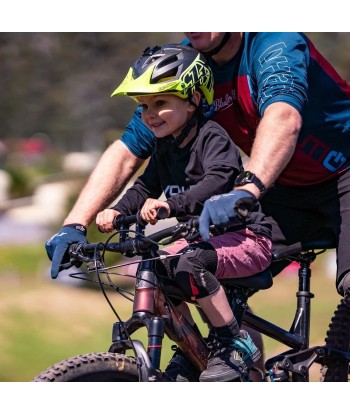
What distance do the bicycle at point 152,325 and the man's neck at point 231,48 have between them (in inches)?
41.4

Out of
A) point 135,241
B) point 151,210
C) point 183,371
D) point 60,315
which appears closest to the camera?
point 151,210

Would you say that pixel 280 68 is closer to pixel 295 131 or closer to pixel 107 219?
pixel 295 131

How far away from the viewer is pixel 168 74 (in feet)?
14.9

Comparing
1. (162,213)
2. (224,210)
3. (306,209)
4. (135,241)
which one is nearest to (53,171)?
(306,209)

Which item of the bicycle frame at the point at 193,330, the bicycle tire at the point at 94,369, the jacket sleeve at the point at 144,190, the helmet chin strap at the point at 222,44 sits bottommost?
the bicycle tire at the point at 94,369

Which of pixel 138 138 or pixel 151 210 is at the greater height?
pixel 138 138

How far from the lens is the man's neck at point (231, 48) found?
5.14 meters

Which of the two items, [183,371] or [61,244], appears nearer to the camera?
[61,244]

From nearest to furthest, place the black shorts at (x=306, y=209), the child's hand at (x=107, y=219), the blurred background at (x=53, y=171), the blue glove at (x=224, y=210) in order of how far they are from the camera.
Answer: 1. the blue glove at (x=224, y=210)
2. the child's hand at (x=107, y=219)
3. the black shorts at (x=306, y=209)
4. the blurred background at (x=53, y=171)

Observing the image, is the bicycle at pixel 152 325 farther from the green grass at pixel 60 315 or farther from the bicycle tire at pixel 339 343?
the green grass at pixel 60 315

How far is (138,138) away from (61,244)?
91cm

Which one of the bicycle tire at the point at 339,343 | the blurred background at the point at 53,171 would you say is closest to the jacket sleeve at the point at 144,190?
the bicycle tire at the point at 339,343

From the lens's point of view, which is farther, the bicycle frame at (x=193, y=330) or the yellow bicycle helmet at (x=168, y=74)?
the yellow bicycle helmet at (x=168, y=74)
